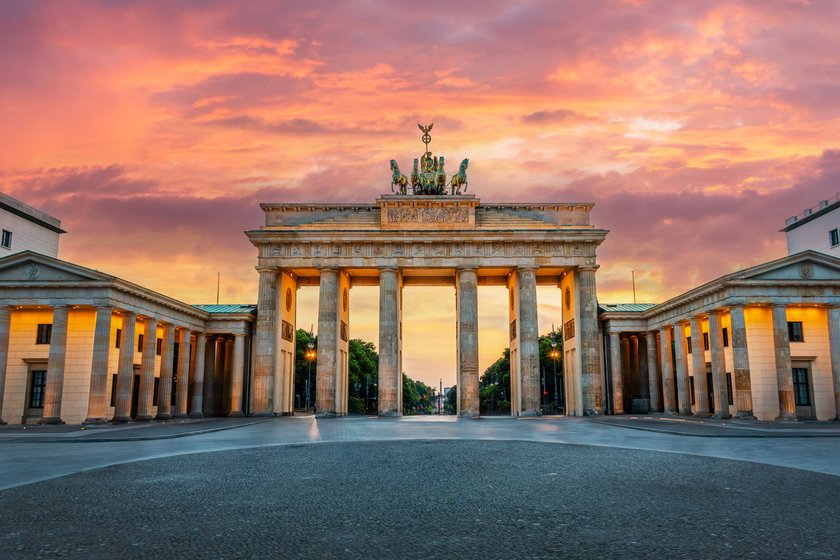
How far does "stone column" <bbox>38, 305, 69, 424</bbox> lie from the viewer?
136 feet

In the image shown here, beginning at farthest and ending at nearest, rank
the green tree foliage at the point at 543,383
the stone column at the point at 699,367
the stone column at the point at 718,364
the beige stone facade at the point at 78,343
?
the green tree foliage at the point at 543,383 < the stone column at the point at 699,367 < the stone column at the point at 718,364 < the beige stone facade at the point at 78,343

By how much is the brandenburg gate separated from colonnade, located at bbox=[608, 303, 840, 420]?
5.47m

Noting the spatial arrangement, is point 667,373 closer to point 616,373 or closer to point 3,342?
point 616,373

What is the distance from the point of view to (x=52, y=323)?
4416 centimetres

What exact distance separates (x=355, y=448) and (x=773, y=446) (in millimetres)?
15372

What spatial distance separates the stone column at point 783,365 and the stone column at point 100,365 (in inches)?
1720

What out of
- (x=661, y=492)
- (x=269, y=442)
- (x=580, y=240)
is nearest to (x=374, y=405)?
(x=580, y=240)

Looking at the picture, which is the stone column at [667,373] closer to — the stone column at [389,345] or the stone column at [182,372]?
the stone column at [389,345]

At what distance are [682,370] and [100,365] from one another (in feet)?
145

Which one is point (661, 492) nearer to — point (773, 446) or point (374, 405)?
point (773, 446)

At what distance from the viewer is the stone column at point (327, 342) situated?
56.7 metres

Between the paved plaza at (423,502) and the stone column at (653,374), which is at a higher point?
the stone column at (653,374)

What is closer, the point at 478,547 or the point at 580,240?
the point at 478,547

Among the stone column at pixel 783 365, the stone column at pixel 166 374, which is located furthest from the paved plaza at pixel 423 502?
the stone column at pixel 166 374
